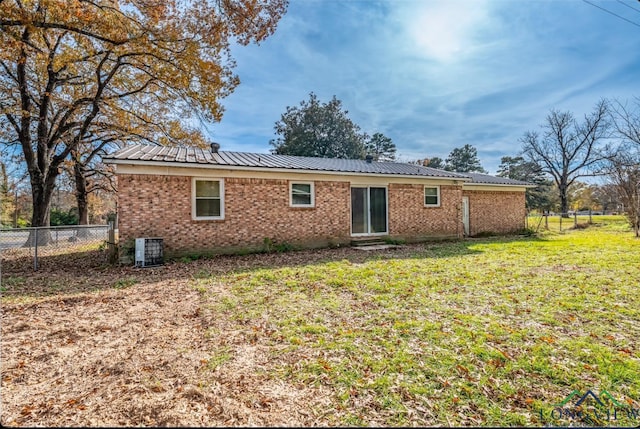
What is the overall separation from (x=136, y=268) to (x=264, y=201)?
164 inches

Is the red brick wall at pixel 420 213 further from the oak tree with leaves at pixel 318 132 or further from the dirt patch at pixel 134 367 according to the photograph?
the oak tree with leaves at pixel 318 132

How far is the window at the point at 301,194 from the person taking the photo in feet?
35.5

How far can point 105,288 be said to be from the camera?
6.19 meters

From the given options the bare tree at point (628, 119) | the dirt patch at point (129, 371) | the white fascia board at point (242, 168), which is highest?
the bare tree at point (628, 119)

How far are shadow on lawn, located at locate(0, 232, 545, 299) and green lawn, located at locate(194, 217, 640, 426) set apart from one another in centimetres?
112

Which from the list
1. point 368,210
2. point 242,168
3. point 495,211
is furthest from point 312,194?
point 495,211

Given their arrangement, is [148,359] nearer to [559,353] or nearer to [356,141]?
[559,353]

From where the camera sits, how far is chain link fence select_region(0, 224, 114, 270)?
8867mm

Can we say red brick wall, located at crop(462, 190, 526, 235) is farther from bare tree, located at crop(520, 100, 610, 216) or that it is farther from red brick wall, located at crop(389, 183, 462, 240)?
bare tree, located at crop(520, 100, 610, 216)

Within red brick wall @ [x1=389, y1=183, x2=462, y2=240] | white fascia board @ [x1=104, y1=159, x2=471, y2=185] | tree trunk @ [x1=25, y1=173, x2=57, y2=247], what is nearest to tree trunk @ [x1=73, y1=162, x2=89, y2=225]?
tree trunk @ [x1=25, y1=173, x2=57, y2=247]

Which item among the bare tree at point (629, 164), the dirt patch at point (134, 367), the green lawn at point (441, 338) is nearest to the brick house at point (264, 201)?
the green lawn at point (441, 338)

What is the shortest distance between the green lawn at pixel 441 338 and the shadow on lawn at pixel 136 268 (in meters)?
1.12

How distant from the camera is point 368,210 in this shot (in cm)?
1222

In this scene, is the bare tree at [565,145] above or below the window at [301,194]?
above
